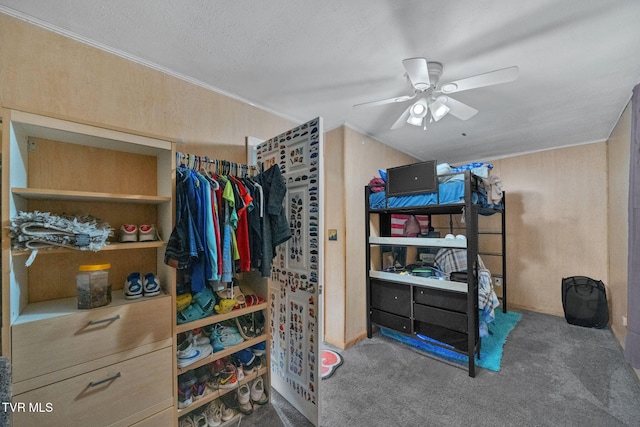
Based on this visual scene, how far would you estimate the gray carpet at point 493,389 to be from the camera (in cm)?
172

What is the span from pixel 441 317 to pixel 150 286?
95.4 inches

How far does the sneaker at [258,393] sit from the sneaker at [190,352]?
0.49 meters

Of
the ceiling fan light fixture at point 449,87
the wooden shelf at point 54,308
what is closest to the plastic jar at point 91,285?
the wooden shelf at point 54,308

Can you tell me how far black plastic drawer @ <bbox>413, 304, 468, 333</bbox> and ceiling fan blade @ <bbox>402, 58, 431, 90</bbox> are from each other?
1.99 metres

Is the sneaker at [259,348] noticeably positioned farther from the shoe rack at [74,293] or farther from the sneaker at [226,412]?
the shoe rack at [74,293]

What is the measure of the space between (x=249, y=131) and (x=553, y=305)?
15.4ft

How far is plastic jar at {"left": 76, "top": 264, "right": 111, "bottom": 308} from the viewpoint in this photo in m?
1.22

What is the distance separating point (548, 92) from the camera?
211cm

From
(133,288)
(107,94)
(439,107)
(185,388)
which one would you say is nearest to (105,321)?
(133,288)

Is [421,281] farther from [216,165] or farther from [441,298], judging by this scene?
[216,165]

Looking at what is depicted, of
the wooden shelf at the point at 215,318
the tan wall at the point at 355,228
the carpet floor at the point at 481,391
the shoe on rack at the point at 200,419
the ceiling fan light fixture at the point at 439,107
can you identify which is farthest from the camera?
the tan wall at the point at 355,228

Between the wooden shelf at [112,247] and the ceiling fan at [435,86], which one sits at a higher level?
the ceiling fan at [435,86]

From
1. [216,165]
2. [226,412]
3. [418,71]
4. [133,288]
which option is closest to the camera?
[133,288]

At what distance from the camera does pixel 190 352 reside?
5.03 ft
